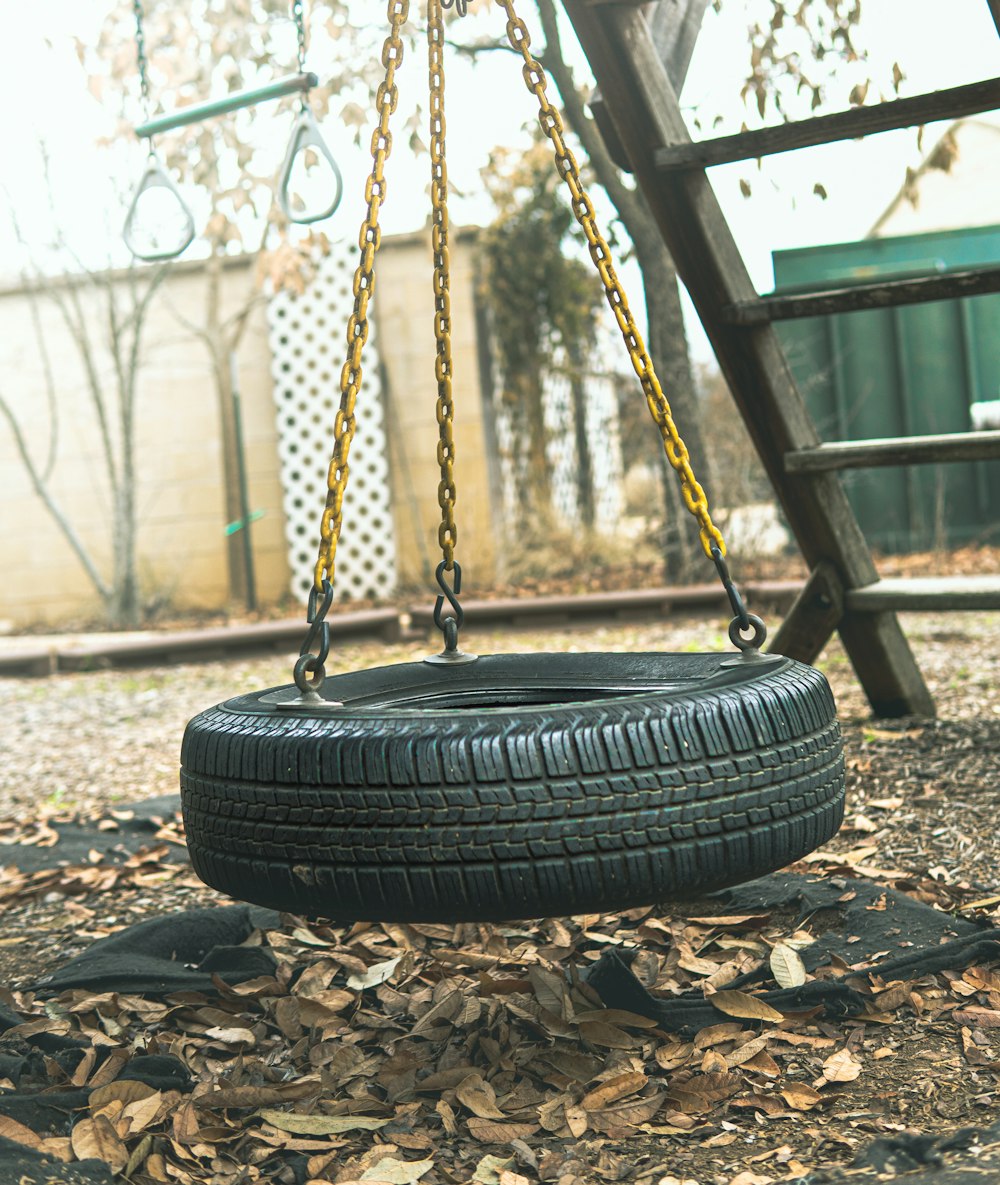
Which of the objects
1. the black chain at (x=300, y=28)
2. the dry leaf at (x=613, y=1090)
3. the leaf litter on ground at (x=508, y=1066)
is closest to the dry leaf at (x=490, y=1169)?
the leaf litter on ground at (x=508, y=1066)

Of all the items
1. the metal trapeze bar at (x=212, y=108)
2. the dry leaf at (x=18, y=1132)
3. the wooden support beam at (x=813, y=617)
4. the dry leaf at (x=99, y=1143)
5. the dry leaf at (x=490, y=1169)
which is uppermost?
the metal trapeze bar at (x=212, y=108)

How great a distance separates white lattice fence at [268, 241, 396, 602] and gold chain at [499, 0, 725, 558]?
6.67 m

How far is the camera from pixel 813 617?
317cm

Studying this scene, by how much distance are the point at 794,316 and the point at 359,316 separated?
4.77 feet

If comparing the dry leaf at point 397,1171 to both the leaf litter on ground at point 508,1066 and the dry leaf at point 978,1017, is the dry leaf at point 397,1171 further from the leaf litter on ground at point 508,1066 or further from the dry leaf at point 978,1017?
the dry leaf at point 978,1017

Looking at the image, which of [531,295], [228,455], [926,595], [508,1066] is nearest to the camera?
[508,1066]

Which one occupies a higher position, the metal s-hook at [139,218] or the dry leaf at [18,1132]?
the metal s-hook at [139,218]

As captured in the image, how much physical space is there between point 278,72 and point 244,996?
6235mm

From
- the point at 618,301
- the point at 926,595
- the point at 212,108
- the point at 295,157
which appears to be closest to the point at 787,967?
the point at 618,301

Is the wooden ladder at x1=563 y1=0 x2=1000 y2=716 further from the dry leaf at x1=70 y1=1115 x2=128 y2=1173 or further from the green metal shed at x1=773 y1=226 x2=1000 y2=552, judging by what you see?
the green metal shed at x1=773 y1=226 x2=1000 y2=552

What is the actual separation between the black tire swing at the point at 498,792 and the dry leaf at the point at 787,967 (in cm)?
37

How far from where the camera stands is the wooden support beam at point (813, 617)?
3.13 meters

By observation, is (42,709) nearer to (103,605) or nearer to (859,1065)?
(103,605)

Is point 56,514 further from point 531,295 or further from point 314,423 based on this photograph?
point 531,295
